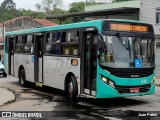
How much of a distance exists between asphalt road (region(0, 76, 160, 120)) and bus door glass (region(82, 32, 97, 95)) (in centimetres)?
61

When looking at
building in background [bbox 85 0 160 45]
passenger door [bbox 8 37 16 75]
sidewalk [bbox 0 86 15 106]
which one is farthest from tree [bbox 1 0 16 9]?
sidewalk [bbox 0 86 15 106]

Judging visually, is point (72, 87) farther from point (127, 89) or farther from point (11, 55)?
point (11, 55)

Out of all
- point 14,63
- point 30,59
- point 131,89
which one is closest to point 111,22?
point 131,89

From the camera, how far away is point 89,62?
40.8 feet

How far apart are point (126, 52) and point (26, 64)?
7668mm

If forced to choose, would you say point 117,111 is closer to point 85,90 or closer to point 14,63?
point 85,90

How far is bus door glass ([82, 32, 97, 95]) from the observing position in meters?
12.2

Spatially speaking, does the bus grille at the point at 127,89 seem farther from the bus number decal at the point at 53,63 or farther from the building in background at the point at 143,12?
the building in background at the point at 143,12

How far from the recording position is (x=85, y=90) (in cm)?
1277

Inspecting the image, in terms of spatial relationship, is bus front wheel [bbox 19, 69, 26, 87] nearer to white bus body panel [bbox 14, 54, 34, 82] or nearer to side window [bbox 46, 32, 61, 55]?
white bus body panel [bbox 14, 54, 34, 82]

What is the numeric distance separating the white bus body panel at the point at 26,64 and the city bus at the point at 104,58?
259 cm

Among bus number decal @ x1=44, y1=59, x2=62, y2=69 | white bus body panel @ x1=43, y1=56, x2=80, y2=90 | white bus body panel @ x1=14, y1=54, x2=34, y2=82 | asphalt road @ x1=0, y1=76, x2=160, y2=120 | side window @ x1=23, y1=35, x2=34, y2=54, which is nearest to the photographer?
asphalt road @ x1=0, y1=76, x2=160, y2=120

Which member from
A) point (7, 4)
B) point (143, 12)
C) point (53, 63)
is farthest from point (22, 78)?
point (7, 4)

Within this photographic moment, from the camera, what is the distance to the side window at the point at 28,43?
58.4 ft
